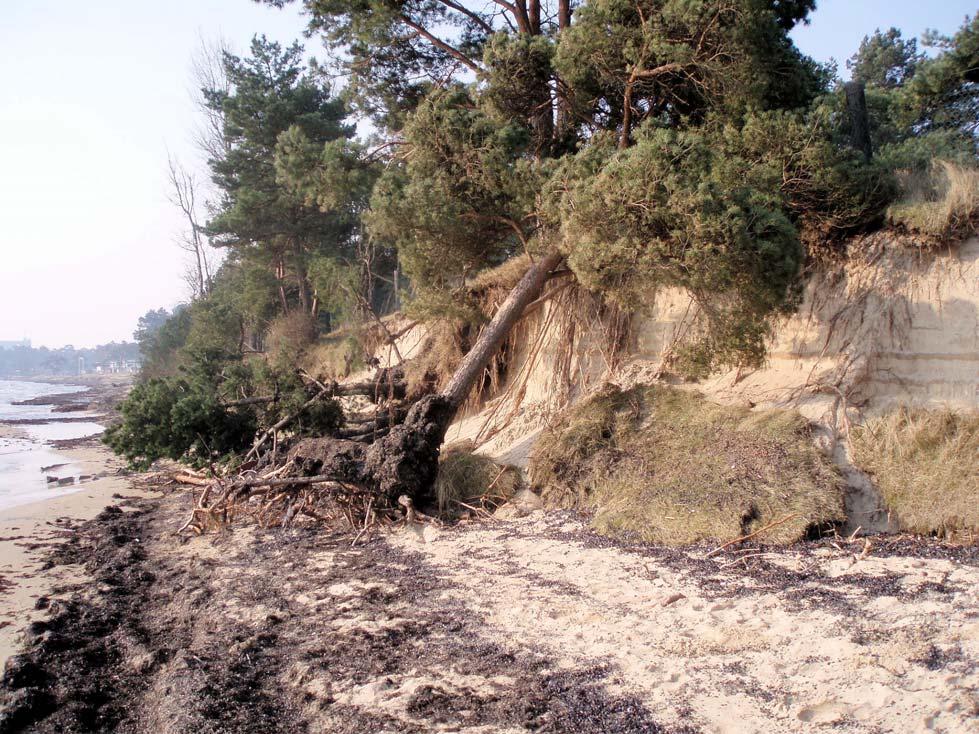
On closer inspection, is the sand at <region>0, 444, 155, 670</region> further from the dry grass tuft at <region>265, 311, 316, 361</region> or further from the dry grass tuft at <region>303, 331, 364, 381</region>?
the dry grass tuft at <region>265, 311, 316, 361</region>

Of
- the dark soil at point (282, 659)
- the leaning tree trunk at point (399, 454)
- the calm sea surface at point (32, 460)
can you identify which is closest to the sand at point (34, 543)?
the dark soil at point (282, 659)

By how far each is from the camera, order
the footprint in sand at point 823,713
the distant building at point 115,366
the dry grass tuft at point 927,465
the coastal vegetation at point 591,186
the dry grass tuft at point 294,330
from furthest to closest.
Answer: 1. the distant building at point 115,366
2. the dry grass tuft at point 294,330
3. the coastal vegetation at point 591,186
4. the dry grass tuft at point 927,465
5. the footprint in sand at point 823,713

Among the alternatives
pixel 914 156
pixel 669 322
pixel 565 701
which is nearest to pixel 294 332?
pixel 669 322

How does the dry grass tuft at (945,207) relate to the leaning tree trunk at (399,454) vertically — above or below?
above

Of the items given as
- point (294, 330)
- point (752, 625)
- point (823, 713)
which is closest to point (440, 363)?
point (752, 625)

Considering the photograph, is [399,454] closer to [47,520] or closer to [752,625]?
[752,625]

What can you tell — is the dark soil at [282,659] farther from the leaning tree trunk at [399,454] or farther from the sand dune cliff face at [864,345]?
the sand dune cliff face at [864,345]

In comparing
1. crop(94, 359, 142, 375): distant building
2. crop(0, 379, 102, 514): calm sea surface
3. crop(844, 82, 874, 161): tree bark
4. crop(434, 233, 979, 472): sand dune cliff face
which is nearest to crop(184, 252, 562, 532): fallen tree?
crop(434, 233, 979, 472): sand dune cliff face

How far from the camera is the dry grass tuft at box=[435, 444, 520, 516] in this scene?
778cm

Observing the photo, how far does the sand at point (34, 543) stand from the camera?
18.7 feet

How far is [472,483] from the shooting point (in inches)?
316

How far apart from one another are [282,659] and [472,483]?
3884mm

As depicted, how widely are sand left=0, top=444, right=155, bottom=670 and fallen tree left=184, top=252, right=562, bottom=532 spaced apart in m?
1.60

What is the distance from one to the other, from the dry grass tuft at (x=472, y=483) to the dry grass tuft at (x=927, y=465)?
12.6 ft
